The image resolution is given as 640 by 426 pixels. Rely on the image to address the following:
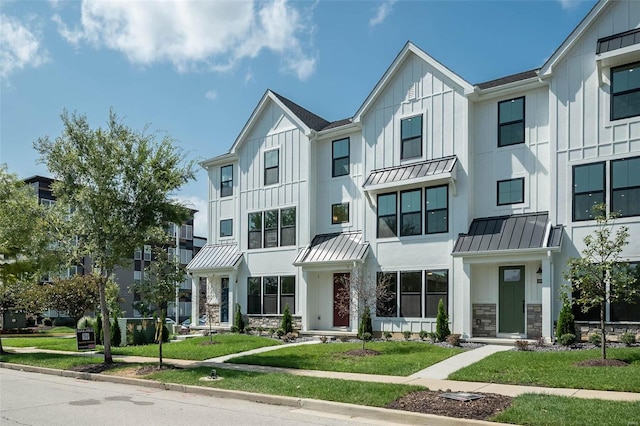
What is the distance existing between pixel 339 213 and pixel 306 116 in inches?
207

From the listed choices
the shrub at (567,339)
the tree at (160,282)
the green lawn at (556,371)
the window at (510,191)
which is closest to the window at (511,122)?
the window at (510,191)

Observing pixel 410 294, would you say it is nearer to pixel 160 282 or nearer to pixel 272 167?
pixel 272 167

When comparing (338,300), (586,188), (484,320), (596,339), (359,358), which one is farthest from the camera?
(338,300)

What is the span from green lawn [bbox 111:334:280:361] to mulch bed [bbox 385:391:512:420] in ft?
30.4

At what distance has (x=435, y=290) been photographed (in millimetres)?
20906

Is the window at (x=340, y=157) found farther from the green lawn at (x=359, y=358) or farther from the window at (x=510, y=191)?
the green lawn at (x=359, y=358)

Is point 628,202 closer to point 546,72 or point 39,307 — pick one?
point 546,72

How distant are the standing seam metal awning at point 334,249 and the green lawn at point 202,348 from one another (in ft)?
12.7

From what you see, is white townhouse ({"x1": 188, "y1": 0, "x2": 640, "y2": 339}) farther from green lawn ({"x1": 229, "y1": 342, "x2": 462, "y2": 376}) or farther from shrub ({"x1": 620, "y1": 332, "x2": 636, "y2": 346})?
green lawn ({"x1": 229, "y1": 342, "x2": 462, "y2": 376})

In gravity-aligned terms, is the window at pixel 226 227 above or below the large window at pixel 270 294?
above

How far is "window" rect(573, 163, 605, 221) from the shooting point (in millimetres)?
17922

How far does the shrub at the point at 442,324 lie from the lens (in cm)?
1961

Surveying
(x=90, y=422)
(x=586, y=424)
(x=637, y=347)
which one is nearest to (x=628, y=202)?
(x=637, y=347)

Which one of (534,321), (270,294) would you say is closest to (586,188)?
(534,321)
